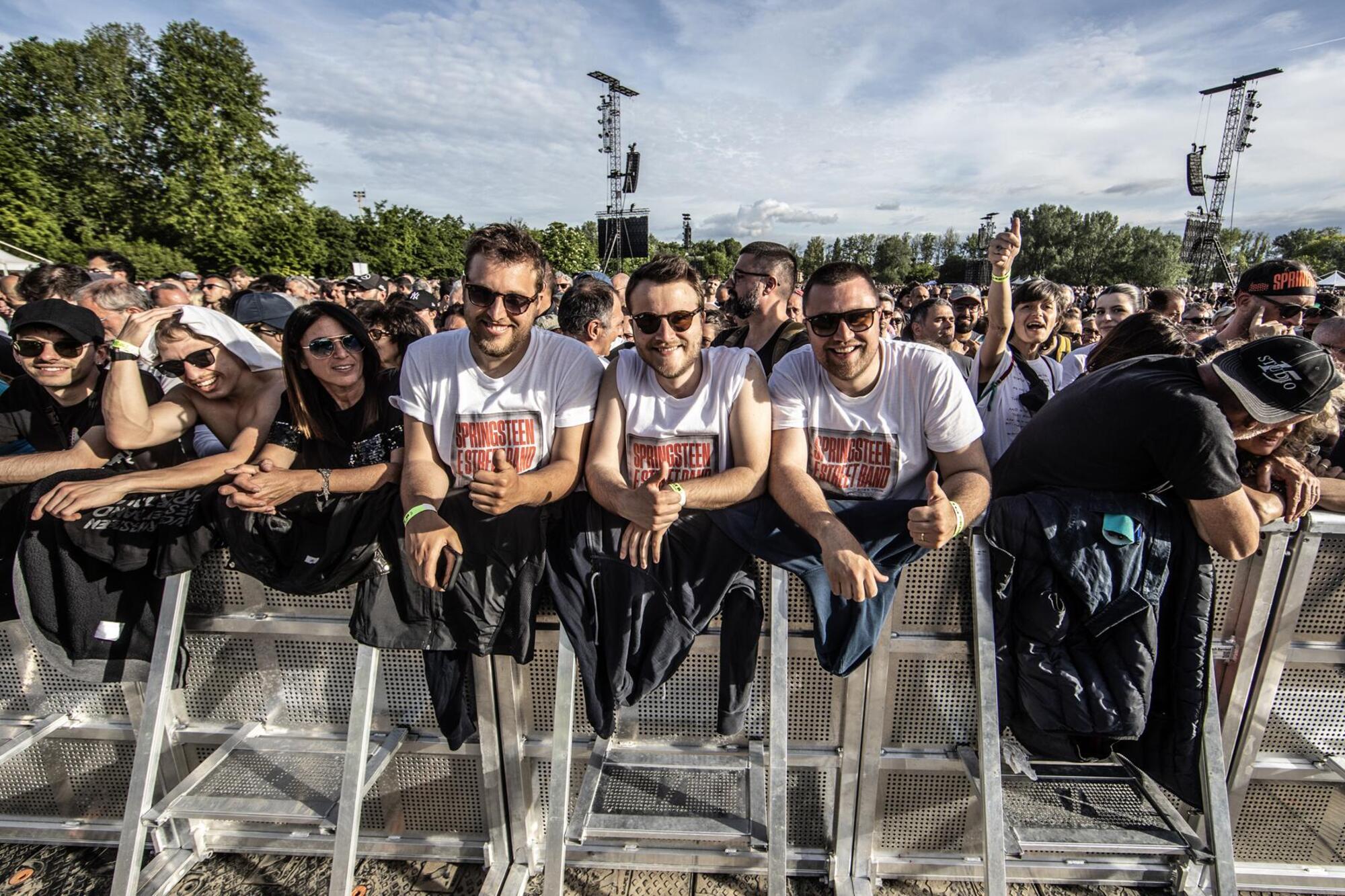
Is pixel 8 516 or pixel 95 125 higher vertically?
pixel 95 125

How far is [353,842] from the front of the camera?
2.21 metres

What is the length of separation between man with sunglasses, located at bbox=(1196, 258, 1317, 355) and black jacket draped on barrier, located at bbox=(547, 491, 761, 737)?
379 cm

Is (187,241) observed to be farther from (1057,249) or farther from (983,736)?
(1057,249)

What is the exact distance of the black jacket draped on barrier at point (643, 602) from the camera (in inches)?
87.0

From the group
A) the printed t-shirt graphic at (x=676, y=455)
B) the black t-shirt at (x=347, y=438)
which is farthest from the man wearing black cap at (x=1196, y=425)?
the black t-shirt at (x=347, y=438)

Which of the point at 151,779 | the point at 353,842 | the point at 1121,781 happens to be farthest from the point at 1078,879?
the point at 151,779

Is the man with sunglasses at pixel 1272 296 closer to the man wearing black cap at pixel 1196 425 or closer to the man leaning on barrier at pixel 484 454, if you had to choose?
the man wearing black cap at pixel 1196 425

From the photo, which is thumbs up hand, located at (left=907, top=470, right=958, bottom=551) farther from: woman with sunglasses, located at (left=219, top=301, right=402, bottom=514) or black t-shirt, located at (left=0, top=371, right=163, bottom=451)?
black t-shirt, located at (left=0, top=371, right=163, bottom=451)

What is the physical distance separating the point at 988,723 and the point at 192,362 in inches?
129

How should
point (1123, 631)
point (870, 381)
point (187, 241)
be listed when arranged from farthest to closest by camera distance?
point (187, 241), point (870, 381), point (1123, 631)

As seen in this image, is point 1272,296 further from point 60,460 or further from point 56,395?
point 56,395

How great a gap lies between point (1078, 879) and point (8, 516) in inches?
174

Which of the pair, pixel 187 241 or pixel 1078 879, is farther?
→ pixel 187 241

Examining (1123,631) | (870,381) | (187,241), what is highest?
(187,241)
